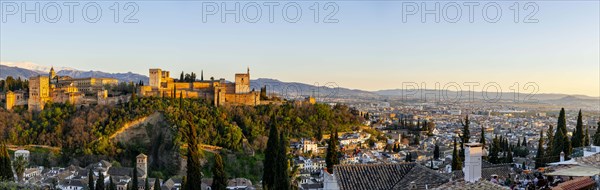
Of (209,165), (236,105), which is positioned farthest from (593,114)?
(209,165)

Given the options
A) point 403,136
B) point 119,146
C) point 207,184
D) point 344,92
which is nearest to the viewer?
point 207,184

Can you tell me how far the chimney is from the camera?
27.4ft

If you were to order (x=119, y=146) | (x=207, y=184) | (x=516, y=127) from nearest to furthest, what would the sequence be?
(x=207, y=184) → (x=119, y=146) → (x=516, y=127)

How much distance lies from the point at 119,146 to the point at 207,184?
18.4 metres

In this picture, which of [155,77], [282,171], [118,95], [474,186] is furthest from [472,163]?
[118,95]

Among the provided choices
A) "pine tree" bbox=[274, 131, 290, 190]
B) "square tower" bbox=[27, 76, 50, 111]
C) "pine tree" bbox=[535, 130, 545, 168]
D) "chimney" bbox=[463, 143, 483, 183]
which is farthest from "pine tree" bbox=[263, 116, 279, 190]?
"square tower" bbox=[27, 76, 50, 111]

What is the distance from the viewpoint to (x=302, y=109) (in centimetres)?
6388

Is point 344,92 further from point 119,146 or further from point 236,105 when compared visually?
point 119,146

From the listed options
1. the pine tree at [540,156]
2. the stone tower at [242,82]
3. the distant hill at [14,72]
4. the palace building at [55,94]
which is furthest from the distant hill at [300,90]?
the distant hill at [14,72]

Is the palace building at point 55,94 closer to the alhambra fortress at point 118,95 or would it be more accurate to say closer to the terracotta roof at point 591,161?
the alhambra fortress at point 118,95

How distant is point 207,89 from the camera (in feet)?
197

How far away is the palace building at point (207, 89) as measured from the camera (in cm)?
5844

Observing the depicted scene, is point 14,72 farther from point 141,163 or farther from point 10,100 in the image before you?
point 141,163

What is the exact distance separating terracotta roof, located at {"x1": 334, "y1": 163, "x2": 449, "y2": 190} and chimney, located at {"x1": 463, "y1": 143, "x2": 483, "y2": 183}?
2738 millimetres
